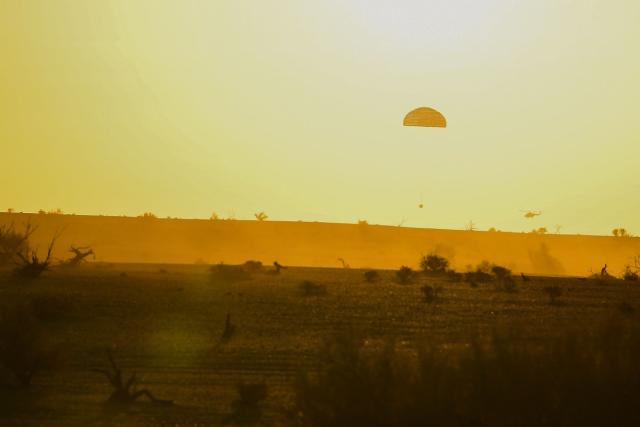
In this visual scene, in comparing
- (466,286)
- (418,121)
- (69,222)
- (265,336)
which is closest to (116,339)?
(265,336)

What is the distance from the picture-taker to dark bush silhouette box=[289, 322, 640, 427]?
1633 cm

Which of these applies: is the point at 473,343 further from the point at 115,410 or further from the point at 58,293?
the point at 58,293

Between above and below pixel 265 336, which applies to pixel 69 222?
above

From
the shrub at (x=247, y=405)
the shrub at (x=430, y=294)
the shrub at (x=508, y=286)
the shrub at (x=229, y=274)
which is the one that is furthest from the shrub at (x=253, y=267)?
the shrub at (x=247, y=405)

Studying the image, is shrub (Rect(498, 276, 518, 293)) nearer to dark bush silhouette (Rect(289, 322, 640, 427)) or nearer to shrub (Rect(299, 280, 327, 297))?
shrub (Rect(299, 280, 327, 297))

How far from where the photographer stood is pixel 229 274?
6475 cm

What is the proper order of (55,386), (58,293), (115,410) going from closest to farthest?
(115,410) → (55,386) → (58,293)

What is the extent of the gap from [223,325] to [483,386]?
22.7 metres

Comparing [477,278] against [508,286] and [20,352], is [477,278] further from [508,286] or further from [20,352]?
[20,352]

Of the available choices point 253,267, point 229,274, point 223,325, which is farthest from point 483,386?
point 253,267

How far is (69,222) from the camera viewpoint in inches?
6250

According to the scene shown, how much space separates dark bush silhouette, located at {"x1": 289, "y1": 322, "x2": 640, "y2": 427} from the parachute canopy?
67951 mm

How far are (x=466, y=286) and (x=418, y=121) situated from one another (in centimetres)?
2847

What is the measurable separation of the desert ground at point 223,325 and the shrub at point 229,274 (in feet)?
0.59
